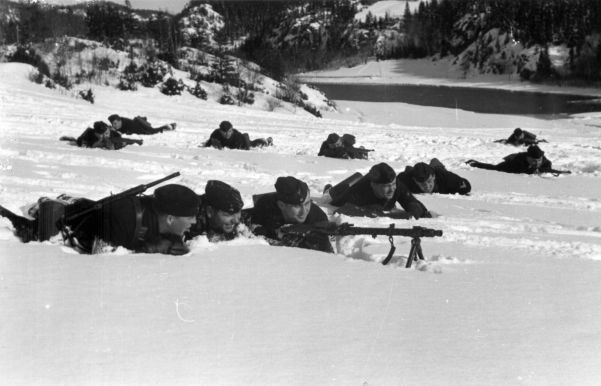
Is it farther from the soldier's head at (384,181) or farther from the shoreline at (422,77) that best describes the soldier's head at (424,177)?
the shoreline at (422,77)

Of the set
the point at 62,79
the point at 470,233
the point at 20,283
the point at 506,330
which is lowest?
the point at 470,233

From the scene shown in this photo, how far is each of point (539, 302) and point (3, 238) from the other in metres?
2.80

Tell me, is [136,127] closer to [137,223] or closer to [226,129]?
[226,129]

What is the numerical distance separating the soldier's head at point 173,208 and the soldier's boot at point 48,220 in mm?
560

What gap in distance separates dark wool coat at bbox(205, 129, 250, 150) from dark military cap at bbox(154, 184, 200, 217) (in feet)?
24.8

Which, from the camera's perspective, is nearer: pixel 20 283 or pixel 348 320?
pixel 348 320

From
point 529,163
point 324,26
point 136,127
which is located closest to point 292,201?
point 529,163

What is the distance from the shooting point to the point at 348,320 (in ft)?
8.18

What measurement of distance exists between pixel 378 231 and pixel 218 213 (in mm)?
1061

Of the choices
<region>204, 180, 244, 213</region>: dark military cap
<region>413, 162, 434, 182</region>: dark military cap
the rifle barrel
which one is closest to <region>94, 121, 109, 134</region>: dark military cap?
<region>413, 162, 434, 182</region>: dark military cap

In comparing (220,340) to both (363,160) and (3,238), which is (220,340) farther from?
(363,160)

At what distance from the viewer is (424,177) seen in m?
7.96

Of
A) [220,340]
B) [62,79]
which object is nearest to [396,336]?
[220,340]

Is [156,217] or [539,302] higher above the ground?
[156,217]
